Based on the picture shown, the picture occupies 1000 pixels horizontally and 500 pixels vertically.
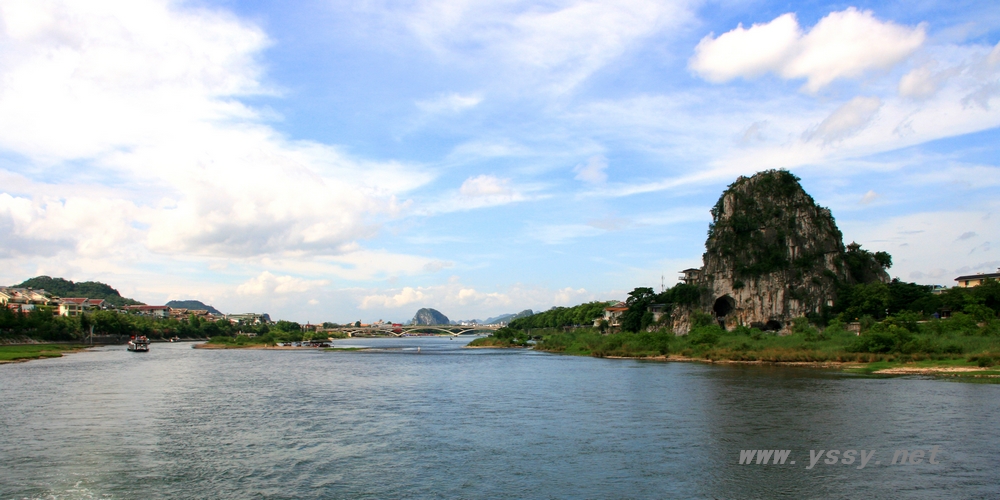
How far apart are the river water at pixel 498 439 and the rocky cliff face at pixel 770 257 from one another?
8220 centimetres

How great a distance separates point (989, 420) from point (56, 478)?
4144cm

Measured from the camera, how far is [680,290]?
455 feet

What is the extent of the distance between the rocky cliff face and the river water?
270ft

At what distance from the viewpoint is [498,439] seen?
3064 cm

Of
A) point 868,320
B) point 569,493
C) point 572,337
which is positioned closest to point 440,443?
point 569,493

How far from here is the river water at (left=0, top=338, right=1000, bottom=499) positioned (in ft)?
73.9

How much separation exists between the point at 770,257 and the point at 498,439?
116737 mm

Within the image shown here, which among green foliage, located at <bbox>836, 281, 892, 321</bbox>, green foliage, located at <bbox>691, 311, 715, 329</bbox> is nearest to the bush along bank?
green foliage, located at <bbox>836, 281, 892, 321</bbox>

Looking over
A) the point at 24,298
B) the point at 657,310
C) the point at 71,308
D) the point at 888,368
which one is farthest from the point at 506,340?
the point at 24,298

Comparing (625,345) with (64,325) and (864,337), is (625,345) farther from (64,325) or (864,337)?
(64,325)

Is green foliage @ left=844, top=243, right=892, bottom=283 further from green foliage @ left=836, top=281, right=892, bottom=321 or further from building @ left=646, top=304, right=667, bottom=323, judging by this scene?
building @ left=646, top=304, right=667, bottom=323

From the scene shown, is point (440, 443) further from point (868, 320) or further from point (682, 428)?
point (868, 320)

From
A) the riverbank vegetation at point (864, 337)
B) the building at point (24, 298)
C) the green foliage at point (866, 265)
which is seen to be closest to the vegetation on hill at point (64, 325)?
the building at point (24, 298)

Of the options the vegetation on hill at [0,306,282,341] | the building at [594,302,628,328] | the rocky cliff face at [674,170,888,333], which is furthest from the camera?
the building at [594,302,628,328]
